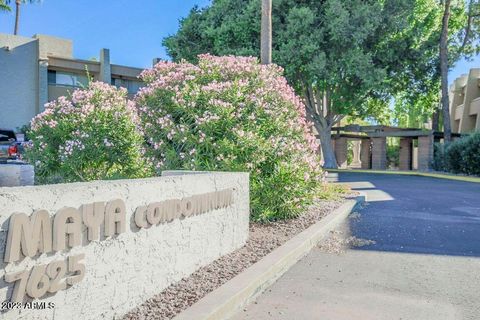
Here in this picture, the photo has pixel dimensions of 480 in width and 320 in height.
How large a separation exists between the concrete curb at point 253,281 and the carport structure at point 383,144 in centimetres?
2510

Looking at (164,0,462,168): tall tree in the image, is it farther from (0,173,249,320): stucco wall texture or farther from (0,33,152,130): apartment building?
A: (0,173,249,320): stucco wall texture

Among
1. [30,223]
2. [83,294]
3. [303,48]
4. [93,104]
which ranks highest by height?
[303,48]

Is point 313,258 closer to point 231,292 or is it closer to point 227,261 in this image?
point 227,261

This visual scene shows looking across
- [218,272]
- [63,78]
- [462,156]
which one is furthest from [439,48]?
[218,272]

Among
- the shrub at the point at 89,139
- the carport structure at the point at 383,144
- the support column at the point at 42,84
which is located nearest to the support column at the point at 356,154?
the carport structure at the point at 383,144

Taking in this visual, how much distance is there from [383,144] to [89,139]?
29138 millimetres

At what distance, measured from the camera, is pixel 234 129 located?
7629 mm

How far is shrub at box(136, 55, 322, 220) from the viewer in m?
7.69

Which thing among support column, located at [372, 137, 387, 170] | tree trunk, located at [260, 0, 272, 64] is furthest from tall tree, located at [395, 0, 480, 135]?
tree trunk, located at [260, 0, 272, 64]

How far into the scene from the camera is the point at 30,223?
3.03 metres

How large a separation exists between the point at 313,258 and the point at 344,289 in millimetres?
1328

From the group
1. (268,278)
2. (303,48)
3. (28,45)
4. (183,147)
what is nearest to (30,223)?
(268,278)

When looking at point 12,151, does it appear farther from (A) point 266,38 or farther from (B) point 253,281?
(B) point 253,281

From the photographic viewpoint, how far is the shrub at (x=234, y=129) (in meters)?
7.69
